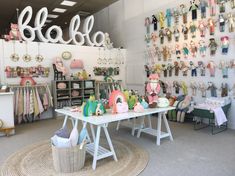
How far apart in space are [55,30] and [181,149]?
17.0 feet

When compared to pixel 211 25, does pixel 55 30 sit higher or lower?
higher

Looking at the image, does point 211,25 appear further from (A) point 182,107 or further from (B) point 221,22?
(A) point 182,107

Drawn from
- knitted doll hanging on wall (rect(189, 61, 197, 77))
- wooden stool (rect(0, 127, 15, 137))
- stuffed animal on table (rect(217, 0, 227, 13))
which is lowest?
wooden stool (rect(0, 127, 15, 137))

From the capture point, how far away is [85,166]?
2904 mm

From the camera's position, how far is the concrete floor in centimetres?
276

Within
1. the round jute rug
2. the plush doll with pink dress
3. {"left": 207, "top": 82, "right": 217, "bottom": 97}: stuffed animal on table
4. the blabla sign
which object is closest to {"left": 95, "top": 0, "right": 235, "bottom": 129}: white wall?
{"left": 207, "top": 82, "right": 217, "bottom": 97}: stuffed animal on table

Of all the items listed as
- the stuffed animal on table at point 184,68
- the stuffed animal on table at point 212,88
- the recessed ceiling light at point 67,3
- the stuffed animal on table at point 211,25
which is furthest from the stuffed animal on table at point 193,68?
the recessed ceiling light at point 67,3

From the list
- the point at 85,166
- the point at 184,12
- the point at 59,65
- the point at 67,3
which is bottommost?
the point at 85,166

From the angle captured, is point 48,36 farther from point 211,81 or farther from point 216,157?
point 216,157

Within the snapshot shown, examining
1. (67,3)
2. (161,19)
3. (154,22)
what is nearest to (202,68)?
(161,19)

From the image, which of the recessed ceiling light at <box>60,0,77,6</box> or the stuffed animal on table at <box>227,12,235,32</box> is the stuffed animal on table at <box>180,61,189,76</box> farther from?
the recessed ceiling light at <box>60,0,77,6</box>

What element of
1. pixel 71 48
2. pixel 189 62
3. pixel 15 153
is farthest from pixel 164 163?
pixel 71 48

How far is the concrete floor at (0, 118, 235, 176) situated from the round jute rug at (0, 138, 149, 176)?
14 centimetres

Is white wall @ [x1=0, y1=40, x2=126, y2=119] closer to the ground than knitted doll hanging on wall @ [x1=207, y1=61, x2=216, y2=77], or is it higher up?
higher up
